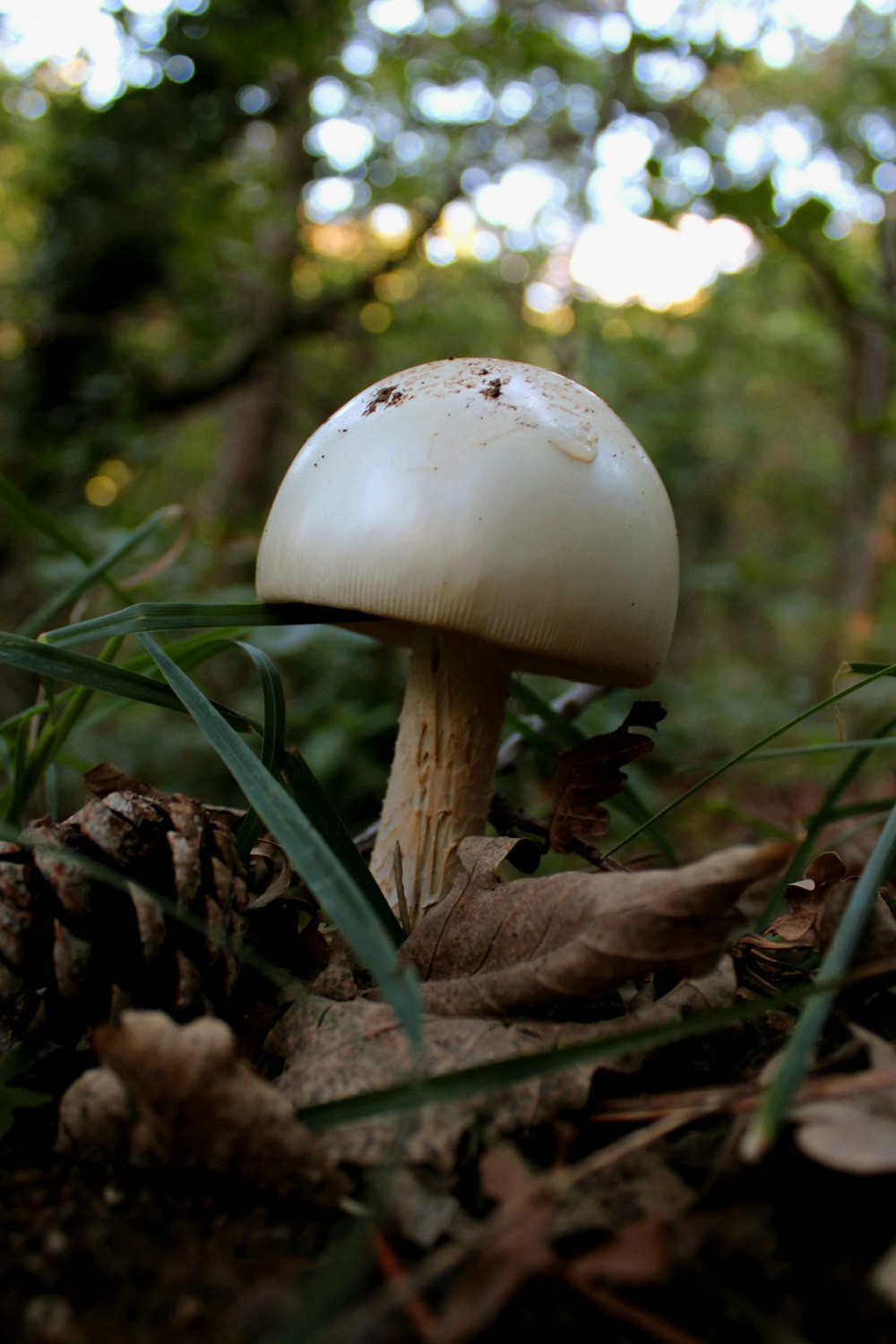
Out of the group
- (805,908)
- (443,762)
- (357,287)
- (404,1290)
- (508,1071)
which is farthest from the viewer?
(357,287)

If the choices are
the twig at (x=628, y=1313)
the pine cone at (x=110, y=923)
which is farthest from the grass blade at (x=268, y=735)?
the twig at (x=628, y=1313)

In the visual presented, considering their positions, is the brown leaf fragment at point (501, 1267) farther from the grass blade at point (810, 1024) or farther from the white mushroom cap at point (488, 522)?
the white mushroom cap at point (488, 522)

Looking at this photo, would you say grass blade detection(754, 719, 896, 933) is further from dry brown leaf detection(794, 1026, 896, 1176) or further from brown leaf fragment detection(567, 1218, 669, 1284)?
brown leaf fragment detection(567, 1218, 669, 1284)

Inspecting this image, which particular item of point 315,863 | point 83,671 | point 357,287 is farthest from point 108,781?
point 357,287

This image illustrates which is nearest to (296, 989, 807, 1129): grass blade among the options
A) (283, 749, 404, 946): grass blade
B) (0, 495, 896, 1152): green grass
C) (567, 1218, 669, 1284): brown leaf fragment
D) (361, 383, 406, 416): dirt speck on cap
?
(0, 495, 896, 1152): green grass

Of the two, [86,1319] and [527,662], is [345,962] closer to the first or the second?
[86,1319]

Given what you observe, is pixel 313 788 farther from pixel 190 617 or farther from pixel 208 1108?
pixel 208 1108

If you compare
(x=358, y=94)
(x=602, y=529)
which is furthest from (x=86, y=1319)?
(x=358, y=94)
